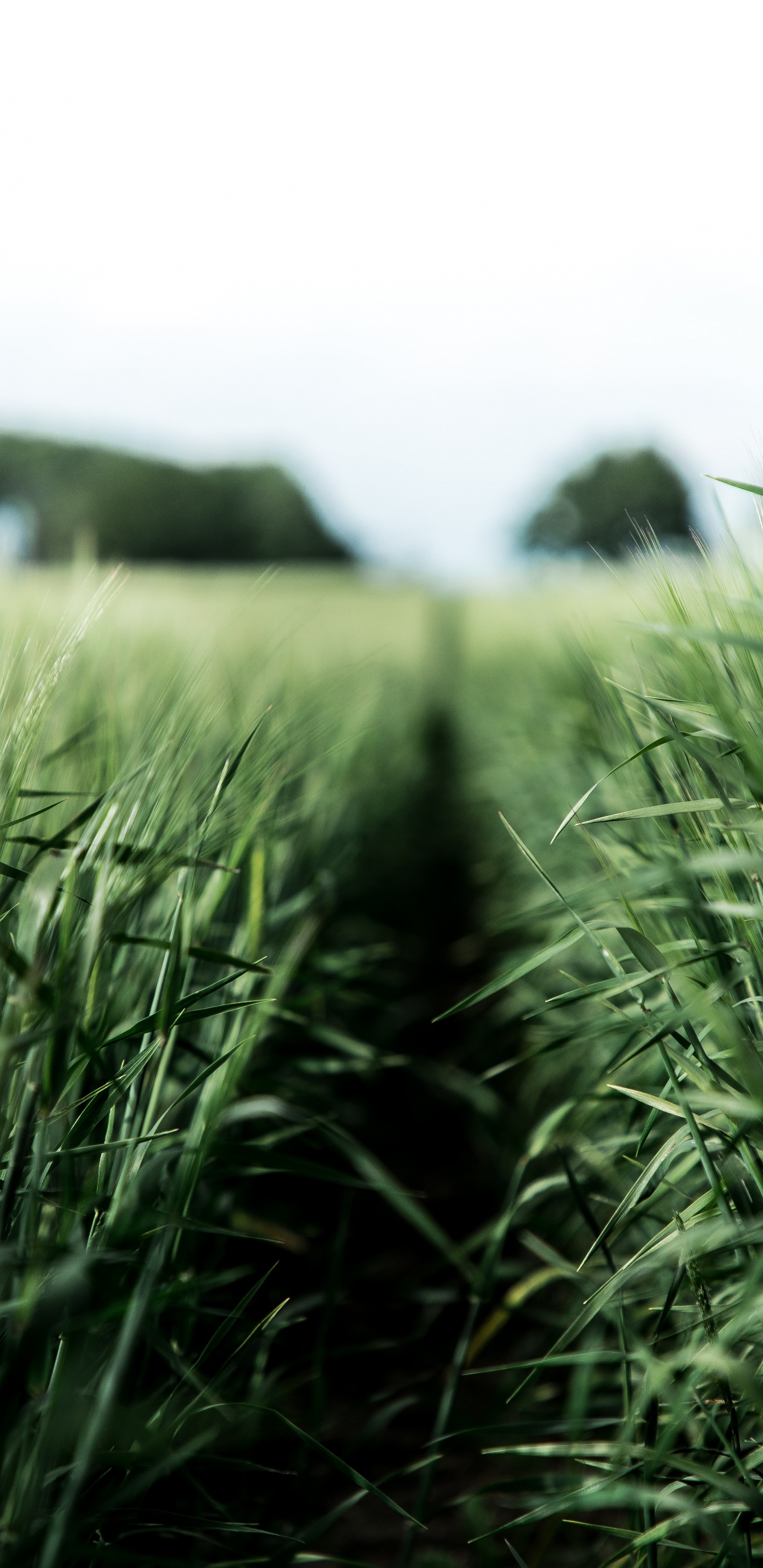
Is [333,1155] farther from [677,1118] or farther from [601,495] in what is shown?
[601,495]

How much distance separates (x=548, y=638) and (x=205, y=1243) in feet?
5.69

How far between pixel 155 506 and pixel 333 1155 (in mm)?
17463

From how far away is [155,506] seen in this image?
56.5ft

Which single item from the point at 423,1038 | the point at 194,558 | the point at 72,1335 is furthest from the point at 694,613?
the point at 194,558

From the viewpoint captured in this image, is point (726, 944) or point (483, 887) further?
point (483, 887)

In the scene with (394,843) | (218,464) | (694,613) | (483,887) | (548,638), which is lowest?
(483,887)

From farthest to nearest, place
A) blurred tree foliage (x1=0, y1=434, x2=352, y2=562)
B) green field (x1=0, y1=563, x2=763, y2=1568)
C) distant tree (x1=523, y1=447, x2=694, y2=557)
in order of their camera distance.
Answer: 1. distant tree (x1=523, y1=447, x2=694, y2=557)
2. blurred tree foliage (x1=0, y1=434, x2=352, y2=562)
3. green field (x1=0, y1=563, x2=763, y2=1568)

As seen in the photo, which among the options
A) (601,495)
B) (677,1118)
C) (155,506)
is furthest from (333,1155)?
(601,495)

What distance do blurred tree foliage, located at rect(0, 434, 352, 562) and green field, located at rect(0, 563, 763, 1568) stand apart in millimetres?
13926

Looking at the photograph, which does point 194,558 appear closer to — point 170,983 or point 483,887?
point 483,887

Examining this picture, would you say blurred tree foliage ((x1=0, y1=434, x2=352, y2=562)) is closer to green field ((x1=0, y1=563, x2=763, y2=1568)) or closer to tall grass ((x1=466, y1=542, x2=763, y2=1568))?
green field ((x1=0, y1=563, x2=763, y2=1568))

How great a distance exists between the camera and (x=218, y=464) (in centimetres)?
1961

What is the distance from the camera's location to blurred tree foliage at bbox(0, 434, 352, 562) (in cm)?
1568

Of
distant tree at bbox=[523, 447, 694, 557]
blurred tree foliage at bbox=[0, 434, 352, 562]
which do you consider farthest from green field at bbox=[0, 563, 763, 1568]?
blurred tree foliage at bbox=[0, 434, 352, 562]
